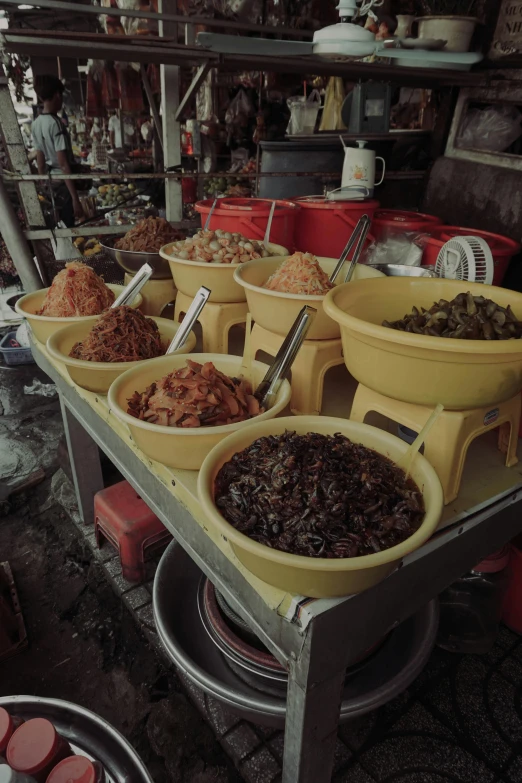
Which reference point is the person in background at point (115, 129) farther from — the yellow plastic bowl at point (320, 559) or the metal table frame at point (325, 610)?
the yellow plastic bowl at point (320, 559)

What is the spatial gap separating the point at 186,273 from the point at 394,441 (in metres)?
1.18

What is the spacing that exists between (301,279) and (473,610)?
1688mm

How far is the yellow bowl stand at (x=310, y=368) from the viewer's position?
5.34ft

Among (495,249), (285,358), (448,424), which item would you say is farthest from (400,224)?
(448,424)

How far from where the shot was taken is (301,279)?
1678 mm

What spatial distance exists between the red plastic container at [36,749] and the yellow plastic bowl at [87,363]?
100 centimetres

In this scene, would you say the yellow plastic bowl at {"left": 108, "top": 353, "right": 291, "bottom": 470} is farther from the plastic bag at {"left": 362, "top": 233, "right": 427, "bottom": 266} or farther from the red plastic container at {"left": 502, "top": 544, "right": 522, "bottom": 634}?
the red plastic container at {"left": 502, "top": 544, "right": 522, "bottom": 634}

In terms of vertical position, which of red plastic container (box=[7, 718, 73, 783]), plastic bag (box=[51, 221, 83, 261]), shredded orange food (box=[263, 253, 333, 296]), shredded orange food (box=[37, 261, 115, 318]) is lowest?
red plastic container (box=[7, 718, 73, 783])

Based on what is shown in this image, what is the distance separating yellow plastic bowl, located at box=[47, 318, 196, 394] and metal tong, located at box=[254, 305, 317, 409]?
369 millimetres

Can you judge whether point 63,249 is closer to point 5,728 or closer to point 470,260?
point 470,260

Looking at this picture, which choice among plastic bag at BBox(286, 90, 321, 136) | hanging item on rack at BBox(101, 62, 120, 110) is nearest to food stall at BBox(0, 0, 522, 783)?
plastic bag at BBox(286, 90, 321, 136)

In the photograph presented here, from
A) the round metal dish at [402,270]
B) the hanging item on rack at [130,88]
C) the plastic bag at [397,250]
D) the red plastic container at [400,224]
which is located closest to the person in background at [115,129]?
the hanging item on rack at [130,88]

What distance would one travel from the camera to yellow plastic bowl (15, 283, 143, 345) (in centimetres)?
194

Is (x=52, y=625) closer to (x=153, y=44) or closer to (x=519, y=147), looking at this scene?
(x=153, y=44)
